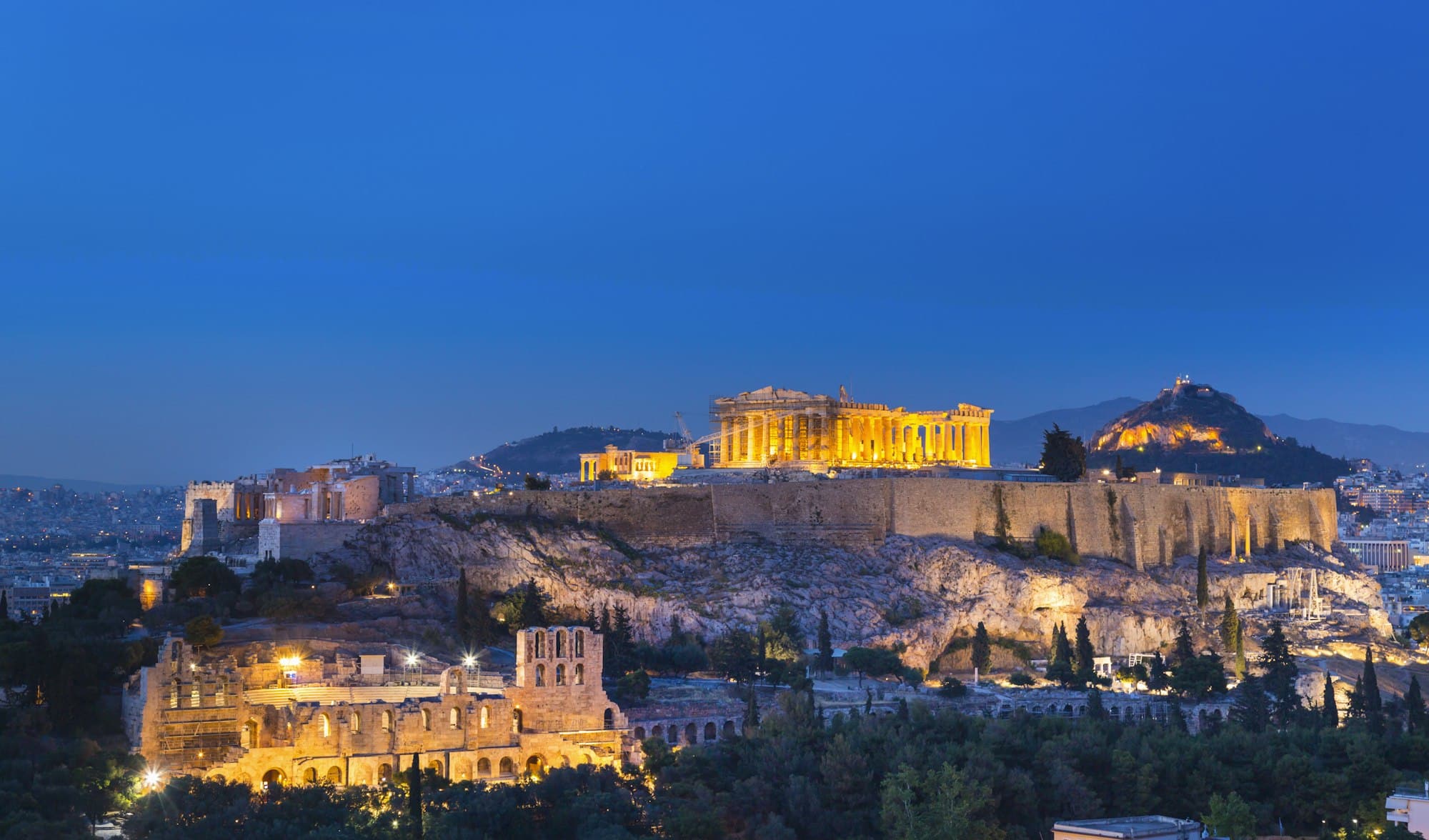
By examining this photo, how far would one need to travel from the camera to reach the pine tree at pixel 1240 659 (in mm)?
62125

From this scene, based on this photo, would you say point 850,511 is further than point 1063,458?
No

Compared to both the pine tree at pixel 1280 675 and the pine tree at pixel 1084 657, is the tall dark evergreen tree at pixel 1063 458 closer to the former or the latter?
the pine tree at pixel 1280 675

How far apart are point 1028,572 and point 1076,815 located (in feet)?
90.6

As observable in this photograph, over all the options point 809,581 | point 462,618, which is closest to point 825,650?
point 809,581

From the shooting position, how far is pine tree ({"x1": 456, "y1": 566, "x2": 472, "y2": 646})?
5369 cm

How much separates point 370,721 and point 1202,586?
40.6 metres

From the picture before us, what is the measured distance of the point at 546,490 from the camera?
69.7 m

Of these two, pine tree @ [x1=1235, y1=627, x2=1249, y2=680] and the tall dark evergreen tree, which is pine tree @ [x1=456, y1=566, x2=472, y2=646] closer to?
pine tree @ [x1=1235, y1=627, x2=1249, y2=680]

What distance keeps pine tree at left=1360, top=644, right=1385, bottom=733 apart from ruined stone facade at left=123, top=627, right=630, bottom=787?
62.1 ft

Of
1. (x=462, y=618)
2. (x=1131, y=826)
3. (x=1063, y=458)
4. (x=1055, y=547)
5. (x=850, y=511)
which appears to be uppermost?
(x=1063, y=458)

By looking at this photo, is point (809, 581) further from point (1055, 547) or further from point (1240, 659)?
point (1240, 659)

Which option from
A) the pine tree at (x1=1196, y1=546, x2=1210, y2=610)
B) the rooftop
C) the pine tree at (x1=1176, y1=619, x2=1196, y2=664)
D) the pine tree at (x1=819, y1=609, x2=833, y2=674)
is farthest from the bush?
the rooftop

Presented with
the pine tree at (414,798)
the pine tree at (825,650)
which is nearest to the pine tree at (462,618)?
the pine tree at (825,650)

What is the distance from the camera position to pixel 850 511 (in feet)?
228
